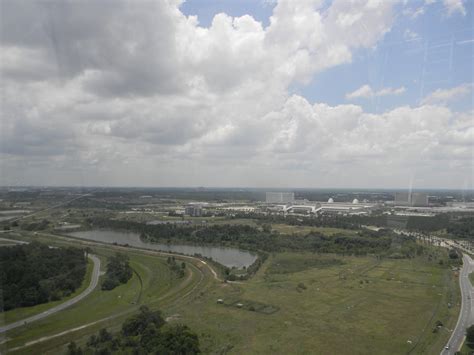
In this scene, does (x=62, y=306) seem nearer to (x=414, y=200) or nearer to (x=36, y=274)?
(x=36, y=274)

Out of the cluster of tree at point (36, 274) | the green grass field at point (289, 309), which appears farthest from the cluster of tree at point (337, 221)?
the cluster of tree at point (36, 274)

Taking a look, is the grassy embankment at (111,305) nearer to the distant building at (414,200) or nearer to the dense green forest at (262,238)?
the dense green forest at (262,238)

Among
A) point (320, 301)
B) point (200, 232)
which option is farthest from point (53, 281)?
point (200, 232)

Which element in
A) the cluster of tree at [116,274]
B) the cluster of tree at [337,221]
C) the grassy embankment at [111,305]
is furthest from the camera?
the cluster of tree at [337,221]

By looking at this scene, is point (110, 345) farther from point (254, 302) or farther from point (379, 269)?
point (379, 269)

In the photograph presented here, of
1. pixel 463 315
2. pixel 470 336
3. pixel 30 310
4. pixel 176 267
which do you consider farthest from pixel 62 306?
pixel 463 315

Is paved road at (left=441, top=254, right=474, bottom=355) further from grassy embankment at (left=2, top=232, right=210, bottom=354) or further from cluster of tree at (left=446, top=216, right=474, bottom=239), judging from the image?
cluster of tree at (left=446, top=216, right=474, bottom=239)

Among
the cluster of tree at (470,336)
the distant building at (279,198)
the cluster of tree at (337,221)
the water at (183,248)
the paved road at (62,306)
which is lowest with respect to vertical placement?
the water at (183,248)
